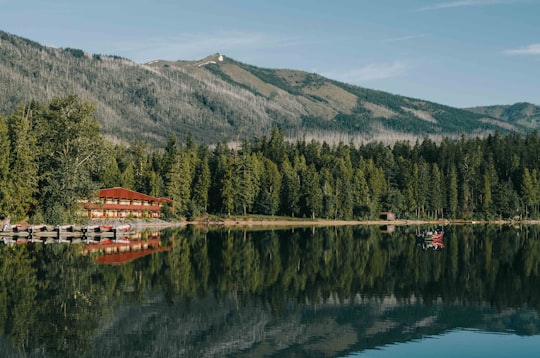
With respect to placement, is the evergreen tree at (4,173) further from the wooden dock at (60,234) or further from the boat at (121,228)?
the boat at (121,228)

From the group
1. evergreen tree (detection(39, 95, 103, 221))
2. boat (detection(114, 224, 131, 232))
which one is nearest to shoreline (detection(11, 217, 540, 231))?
evergreen tree (detection(39, 95, 103, 221))

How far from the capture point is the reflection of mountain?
83.1ft

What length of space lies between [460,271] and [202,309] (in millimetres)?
24617

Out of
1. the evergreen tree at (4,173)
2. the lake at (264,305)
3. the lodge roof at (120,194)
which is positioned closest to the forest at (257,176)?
the evergreen tree at (4,173)

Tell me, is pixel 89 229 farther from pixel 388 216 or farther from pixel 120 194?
pixel 388 216

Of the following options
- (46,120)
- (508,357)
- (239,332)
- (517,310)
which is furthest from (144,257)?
(46,120)

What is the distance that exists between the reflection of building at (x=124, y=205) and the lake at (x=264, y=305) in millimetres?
57507

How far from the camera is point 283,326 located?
29.0 meters

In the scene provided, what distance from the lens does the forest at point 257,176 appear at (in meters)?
88.3

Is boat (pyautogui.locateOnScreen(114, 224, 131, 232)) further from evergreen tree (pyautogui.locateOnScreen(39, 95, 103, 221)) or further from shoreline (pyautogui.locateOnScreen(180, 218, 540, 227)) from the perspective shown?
shoreline (pyautogui.locateOnScreen(180, 218, 540, 227))

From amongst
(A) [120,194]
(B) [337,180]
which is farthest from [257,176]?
(A) [120,194]

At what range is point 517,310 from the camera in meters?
33.5

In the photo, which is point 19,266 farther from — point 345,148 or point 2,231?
point 345,148

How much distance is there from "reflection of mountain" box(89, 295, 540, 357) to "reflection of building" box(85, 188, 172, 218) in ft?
271
